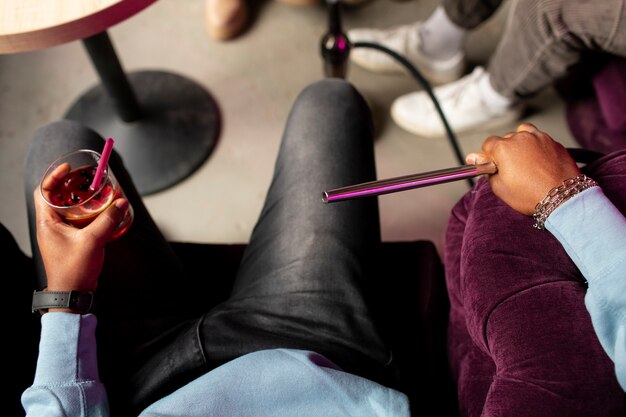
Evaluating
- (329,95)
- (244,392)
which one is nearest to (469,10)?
(329,95)

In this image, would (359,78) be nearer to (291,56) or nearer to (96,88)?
(291,56)

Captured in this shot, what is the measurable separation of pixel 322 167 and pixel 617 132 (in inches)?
28.9

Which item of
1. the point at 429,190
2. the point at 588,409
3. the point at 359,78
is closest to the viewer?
the point at 588,409

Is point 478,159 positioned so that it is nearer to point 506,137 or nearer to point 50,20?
point 506,137

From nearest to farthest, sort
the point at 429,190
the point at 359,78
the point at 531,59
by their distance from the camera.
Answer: the point at 531,59
the point at 429,190
the point at 359,78

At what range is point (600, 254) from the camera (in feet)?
1.71

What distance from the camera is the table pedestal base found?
134 cm

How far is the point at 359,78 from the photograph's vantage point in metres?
1.48

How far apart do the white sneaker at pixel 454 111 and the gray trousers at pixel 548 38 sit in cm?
8

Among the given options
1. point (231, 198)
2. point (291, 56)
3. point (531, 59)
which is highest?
point (531, 59)

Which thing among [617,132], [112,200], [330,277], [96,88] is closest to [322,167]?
[330,277]

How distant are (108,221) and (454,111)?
3.17 feet

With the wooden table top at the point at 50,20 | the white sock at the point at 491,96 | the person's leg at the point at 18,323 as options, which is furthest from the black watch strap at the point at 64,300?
the white sock at the point at 491,96

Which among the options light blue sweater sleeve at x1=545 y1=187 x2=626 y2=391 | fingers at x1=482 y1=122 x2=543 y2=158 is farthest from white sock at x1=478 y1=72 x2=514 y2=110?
light blue sweater sleeve at x1=545 y1=187 x2=626 y2=391
